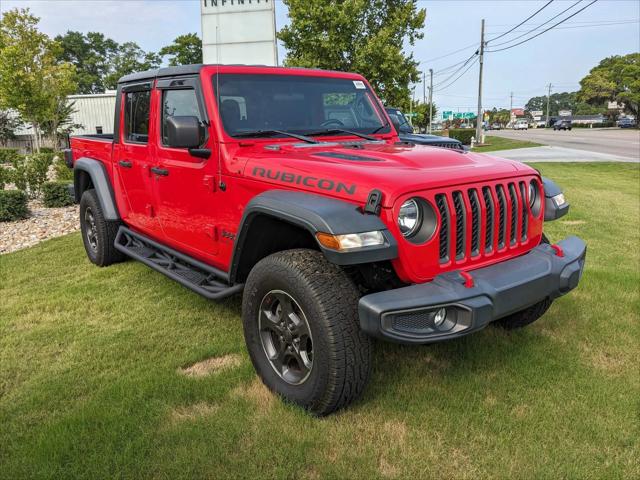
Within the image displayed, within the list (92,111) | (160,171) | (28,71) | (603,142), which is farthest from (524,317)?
(92,111)

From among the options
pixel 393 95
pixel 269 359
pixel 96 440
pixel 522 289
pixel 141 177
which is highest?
pixel 393 95

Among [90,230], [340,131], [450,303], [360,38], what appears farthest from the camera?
[360,38]

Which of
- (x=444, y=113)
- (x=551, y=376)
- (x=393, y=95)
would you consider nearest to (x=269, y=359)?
(x=551, y=376)

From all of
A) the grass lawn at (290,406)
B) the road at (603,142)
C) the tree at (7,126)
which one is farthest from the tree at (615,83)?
the grass lawn at (290,406)

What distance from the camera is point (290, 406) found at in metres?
2.82

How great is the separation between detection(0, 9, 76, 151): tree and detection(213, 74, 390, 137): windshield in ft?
78.5

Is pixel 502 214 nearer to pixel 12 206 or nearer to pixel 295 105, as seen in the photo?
pixel 295 105

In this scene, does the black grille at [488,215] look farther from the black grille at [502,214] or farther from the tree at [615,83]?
the tree at [615,83]

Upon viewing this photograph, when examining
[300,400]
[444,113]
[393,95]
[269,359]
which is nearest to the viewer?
[300,400]

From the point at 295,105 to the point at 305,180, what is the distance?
1186 millimetres

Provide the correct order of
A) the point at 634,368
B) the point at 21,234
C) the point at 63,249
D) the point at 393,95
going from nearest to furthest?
the point at 634,368, the point at 63,249, the point at 21,234, the point at 393,95

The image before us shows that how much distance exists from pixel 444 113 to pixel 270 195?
75388 millimetres

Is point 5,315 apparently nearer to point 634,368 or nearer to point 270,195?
point 270,195

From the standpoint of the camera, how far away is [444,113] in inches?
2904
